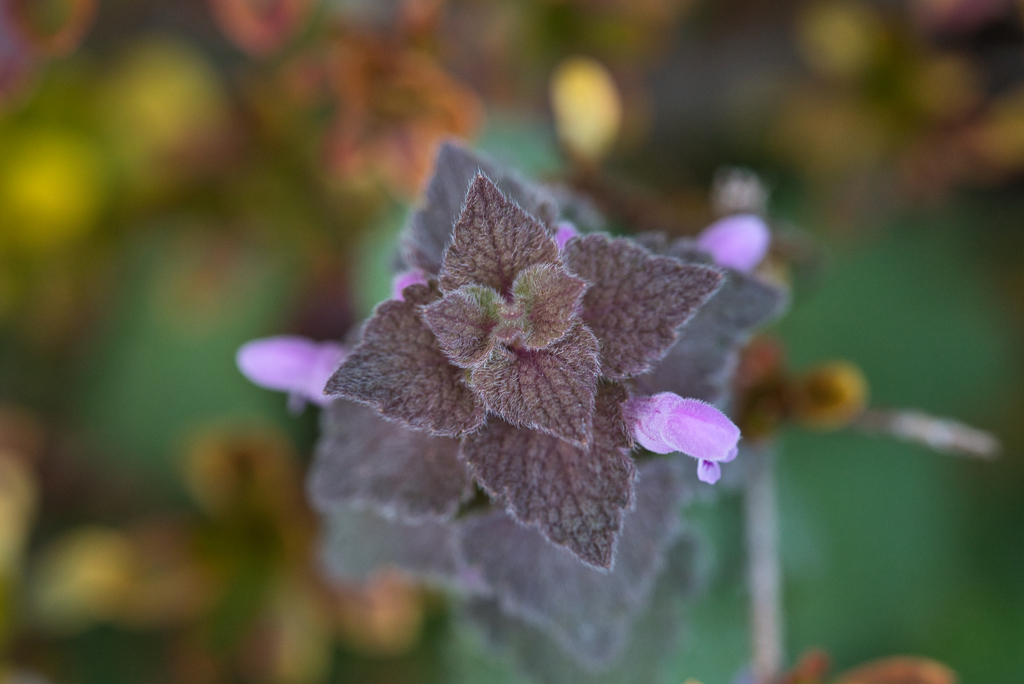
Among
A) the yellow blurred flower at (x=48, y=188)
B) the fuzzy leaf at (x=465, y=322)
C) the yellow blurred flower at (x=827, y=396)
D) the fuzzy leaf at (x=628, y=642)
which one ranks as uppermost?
the yellow blurred flower at (x=48, y=188)

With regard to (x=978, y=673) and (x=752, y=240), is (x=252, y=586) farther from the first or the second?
(x=978, y=673)

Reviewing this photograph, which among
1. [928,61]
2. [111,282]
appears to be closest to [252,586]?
[111,282]

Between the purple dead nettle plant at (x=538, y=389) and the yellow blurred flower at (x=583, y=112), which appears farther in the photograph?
the yellow blurred flower at (x=583, y=112)

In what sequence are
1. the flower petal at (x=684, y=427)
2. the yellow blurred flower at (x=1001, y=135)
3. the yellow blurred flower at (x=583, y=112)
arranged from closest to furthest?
the flower petal at (x=684, y=427) < the yellow blurred flower at (x=583, y=112) < the yellow blurred flower at (x=1001, y=135)

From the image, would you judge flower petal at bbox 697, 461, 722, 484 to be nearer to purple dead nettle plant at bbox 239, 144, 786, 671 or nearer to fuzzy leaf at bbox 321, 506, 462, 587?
purple dead nettle plant at bbox 239, 144, 786, 671

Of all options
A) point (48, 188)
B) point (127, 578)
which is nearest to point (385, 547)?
point (127, 578)

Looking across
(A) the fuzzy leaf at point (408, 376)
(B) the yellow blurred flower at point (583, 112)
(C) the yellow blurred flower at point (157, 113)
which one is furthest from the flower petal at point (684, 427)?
(C) the yellow blurred flower at point (157, 113)

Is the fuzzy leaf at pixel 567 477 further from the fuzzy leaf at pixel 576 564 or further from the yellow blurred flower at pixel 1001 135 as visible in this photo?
the yellow blurred flower at pixel 1001 135
